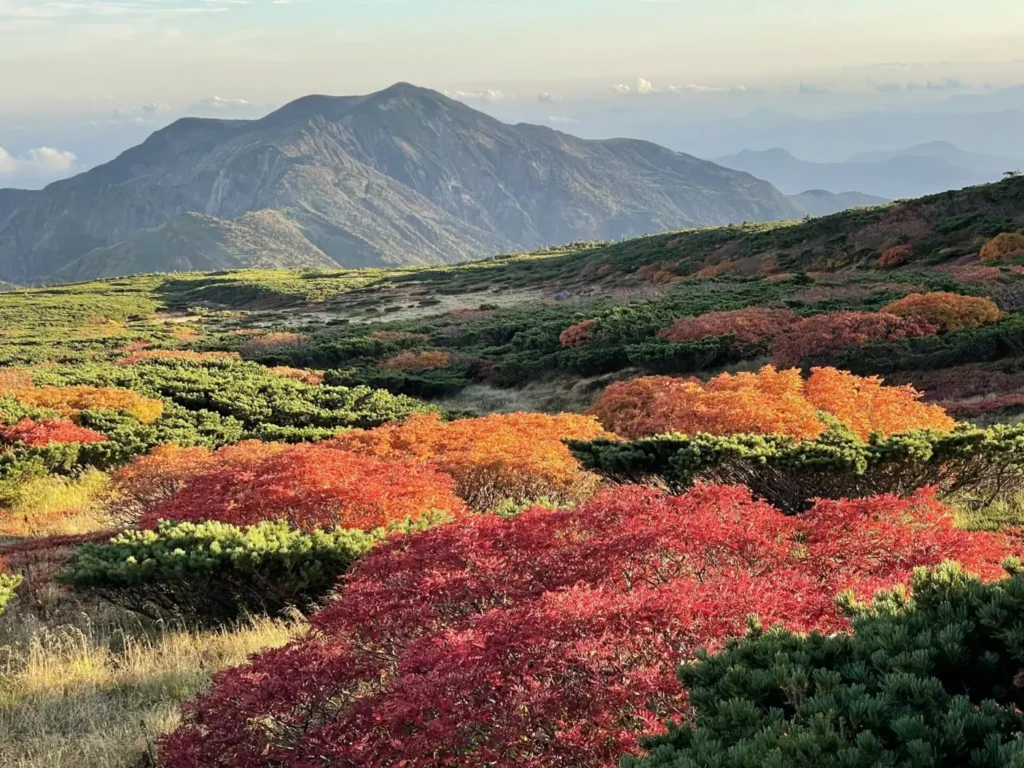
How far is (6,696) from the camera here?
616cm

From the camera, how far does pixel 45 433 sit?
1432cm

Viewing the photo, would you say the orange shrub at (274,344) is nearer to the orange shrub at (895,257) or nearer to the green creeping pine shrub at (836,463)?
the orange shrub at (895,257)

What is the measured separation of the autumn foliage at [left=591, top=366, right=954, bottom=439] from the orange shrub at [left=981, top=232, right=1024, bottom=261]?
2545cm

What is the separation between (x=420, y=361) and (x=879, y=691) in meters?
26.9

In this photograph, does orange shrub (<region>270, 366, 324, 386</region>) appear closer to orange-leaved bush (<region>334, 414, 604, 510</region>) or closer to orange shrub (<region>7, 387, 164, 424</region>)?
orange shrub (<region>7, 387, 164, 424</region>)

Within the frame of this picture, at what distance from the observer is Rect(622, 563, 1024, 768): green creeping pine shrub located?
257 cm

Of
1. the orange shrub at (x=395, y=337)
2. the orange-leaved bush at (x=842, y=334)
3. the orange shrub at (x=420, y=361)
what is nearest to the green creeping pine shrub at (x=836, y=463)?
the orange-leaved bush at (x=842, y=334)

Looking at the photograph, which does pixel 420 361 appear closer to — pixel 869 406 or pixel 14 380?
pixel 14 380

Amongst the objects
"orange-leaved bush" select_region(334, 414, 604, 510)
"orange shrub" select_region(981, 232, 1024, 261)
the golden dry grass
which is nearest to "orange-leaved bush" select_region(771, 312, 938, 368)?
"orange-leaved bush" select_region(334, 414, 604, 510)

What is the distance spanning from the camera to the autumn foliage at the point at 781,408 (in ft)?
36.5

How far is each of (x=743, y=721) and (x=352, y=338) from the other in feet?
114

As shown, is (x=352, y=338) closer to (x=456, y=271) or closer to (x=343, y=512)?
(x=343, y=512)

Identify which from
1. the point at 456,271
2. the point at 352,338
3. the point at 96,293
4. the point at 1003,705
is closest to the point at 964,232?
the point at 352,338

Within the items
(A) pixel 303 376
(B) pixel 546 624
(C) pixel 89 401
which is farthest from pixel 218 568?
(A) pixel 303 376
